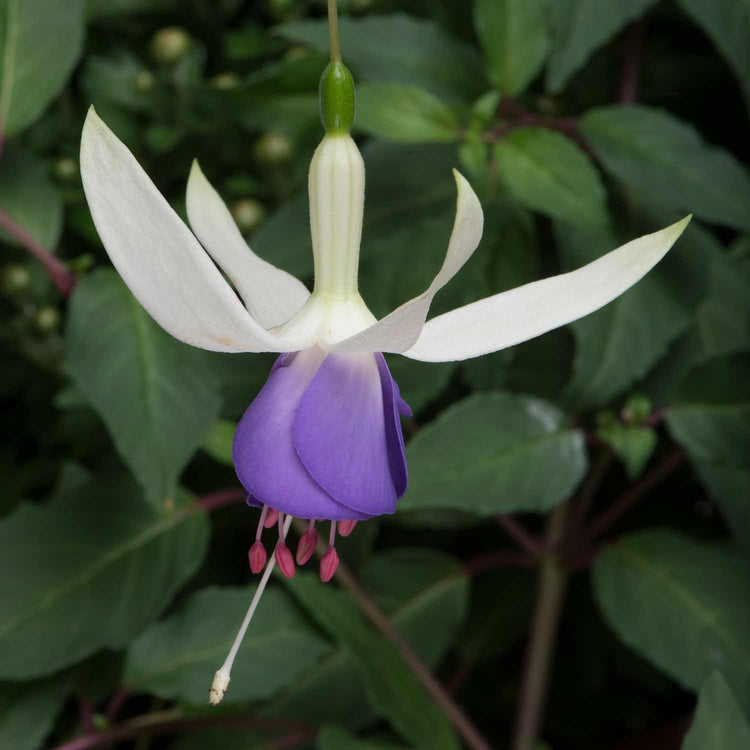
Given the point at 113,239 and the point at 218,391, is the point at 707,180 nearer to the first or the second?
the point at 218,391

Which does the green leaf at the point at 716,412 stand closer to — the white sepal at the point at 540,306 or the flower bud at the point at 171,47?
the white sepal at the point at 540,306

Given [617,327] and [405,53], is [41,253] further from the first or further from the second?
[617,327]

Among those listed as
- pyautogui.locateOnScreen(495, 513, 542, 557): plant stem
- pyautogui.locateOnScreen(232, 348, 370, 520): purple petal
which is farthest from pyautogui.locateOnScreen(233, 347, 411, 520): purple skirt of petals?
pyautogui.locateOnScreen(495, 513, 542, 557): plant stem

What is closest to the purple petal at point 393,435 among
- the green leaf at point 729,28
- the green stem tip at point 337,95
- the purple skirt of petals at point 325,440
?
A: the purple skirt of petals at point 325,440

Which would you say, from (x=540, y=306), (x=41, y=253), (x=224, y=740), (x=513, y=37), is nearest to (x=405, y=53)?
(x=513, y=37)

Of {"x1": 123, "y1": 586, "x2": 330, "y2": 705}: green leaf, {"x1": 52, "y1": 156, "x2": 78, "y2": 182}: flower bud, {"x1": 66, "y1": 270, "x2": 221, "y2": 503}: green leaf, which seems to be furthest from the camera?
{"x1": 52, "y1": 156, "x2": 78, "y2": 182}: flower bud

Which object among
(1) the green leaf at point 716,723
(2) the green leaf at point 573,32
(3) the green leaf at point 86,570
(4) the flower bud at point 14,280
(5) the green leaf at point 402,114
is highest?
(2) the green leaf at point 573,32

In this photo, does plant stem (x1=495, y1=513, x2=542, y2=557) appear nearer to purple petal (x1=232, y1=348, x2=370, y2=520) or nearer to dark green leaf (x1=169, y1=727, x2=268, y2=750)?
dark green leaf (x1=169, y1=727, x2=268, y2=750)
